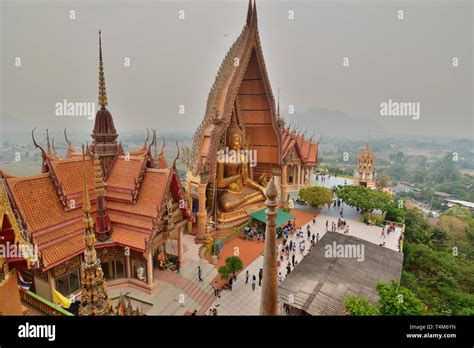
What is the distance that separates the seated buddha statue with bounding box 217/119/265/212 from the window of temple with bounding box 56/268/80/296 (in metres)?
8.60

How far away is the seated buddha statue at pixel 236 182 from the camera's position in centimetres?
1642

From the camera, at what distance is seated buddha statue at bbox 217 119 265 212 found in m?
16.4

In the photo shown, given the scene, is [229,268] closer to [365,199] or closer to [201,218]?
[201,218]

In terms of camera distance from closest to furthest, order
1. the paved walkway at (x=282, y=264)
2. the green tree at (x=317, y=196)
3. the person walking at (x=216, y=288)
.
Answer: the paved walkway at (x=282, y=264) < the person walking at (x=216, y=288) < the green tree at (x=317, y=196)

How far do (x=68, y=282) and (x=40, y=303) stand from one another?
335cm

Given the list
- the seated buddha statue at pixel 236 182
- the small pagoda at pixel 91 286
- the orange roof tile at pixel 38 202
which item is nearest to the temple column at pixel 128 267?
the orange roof tile at pixel 38 202

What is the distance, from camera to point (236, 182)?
17328 millimetres

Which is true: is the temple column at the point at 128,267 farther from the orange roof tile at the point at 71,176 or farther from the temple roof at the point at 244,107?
the temple roof at the point at 244,107

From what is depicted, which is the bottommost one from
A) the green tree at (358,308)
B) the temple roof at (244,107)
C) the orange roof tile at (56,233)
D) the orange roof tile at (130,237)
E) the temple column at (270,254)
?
the green tree at (358,308)

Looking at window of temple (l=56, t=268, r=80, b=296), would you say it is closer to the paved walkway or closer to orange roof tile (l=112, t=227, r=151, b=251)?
orange roof tile (l=112, t=227, r=151, b=251)

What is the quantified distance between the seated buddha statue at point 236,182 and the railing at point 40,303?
35.7 feet

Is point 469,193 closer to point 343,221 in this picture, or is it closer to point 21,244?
point 343,221
